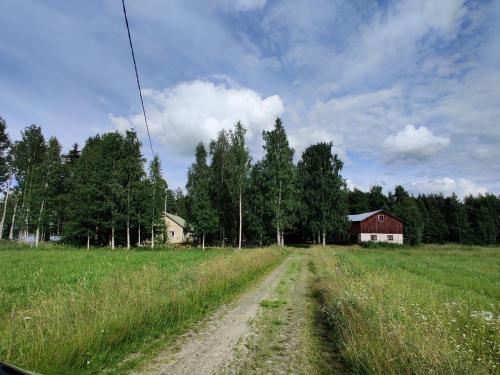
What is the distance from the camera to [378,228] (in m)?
51.8

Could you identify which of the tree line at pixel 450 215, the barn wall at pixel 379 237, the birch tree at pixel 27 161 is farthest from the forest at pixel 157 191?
the tree line at pixel 450 215

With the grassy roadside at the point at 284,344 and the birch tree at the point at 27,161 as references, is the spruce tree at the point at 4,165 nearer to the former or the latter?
the birch tree at the point at 27,161

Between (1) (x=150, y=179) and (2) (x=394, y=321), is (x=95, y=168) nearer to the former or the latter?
(1) (x=150, y=179)

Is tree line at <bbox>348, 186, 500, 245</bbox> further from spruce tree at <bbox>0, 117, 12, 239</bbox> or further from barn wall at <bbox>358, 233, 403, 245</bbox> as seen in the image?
spruce tree at <bbox>0, 117, 12, 239</bbox>

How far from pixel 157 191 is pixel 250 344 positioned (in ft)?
121

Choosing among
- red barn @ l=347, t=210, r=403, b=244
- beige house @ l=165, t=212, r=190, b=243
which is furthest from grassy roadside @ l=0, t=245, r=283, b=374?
beige house @ l=165, t=212, r=190, b=243

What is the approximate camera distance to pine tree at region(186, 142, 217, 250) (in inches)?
1711

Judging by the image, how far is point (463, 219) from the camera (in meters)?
74.6

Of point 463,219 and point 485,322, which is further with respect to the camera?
point 463,219

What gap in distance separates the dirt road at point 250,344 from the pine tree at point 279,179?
1190 inches

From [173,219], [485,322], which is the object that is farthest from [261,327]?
[173,219]

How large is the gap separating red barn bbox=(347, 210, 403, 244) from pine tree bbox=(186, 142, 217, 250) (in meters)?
26.0

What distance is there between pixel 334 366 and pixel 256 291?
6969 millimetres

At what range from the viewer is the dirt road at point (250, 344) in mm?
4828
